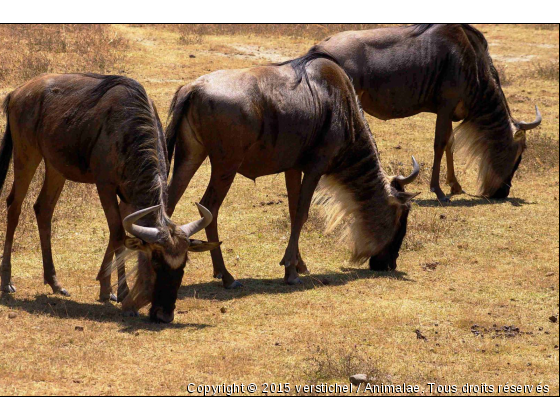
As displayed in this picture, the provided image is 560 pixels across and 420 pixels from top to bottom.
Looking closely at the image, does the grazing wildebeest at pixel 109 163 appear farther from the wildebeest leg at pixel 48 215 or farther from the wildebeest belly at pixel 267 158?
the wildebeest belly at pixel 267 158

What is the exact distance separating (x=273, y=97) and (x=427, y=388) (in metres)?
3.78

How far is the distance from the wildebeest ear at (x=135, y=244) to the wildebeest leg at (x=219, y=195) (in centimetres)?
165

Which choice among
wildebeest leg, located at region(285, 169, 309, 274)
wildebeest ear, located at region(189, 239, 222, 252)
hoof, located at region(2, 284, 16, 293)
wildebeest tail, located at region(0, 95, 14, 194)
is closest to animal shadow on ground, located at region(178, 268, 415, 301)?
wildebeest leg, located at region(285, 169, 309, 274)

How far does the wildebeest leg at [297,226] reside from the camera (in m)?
8.70

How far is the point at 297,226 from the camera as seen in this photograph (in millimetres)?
8922

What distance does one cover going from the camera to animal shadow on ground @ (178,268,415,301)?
821 centimetres

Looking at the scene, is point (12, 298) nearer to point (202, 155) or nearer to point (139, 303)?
point (139, 303)

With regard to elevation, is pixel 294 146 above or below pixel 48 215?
above

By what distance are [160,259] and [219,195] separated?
1.74 metres

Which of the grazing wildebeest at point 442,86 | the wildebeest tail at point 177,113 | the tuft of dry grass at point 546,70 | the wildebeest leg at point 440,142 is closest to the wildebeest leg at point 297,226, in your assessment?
the wildebeest tail at point 177,113

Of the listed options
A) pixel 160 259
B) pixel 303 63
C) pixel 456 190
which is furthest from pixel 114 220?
pixel 456 190

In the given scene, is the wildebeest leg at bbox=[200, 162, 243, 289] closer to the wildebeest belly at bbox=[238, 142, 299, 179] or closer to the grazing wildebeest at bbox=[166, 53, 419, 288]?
the grazing wildebeest at bbox=[166, 53, 419, 288]

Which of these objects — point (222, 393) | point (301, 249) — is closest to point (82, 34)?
point (301, 249)

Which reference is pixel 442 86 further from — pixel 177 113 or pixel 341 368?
pixel 341 368
